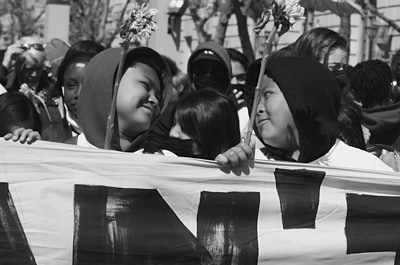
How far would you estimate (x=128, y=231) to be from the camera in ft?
12.4

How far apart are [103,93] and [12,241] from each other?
0.81 meters

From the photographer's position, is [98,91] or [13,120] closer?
[98,91]

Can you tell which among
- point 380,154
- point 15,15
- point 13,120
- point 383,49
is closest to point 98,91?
point 13,120

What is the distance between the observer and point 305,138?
4.20 m

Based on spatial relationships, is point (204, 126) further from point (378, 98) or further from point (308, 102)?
point (378, 98)

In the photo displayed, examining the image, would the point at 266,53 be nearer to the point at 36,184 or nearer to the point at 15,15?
the point at 36,184

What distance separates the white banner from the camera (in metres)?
3.74

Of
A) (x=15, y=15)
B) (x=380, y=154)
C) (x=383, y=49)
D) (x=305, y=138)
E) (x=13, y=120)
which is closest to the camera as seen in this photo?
(x=305, y=138)

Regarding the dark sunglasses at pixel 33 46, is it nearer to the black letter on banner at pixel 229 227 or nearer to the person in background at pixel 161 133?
the person in background at pixel 161 133

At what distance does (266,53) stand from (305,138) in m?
0.54

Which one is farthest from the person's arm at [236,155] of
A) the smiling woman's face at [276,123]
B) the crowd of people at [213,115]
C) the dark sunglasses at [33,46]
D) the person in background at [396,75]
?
the dark sunglasses at [33,46]

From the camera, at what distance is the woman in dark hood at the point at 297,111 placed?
4.16 m

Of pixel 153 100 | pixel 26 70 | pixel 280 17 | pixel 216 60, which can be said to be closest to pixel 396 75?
pixel 216 60

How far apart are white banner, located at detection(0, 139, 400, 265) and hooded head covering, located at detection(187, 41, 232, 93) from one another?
2718 millimetres
